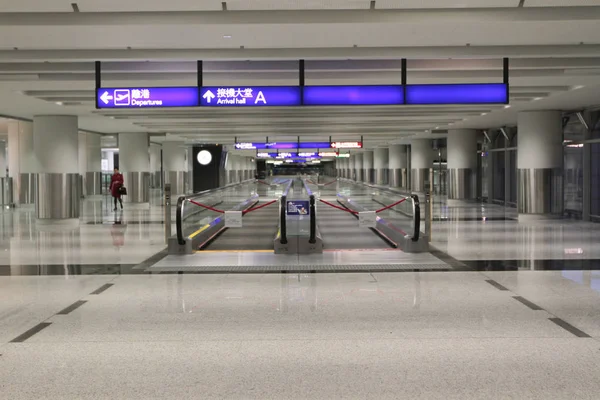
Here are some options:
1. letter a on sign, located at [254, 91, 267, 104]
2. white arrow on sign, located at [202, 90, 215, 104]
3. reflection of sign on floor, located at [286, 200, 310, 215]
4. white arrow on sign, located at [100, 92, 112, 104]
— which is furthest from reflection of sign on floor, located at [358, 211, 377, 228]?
white arrow on sign, located at [100, 92, 112, 104]

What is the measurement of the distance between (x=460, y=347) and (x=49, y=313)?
4789 millimetres

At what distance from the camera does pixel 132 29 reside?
903cm

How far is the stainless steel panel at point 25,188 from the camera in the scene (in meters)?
31.8

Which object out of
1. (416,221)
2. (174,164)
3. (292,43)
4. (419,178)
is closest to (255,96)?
(292,43)

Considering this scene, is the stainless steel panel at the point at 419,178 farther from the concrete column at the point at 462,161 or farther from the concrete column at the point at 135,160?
the concrete column at the point at 135,160

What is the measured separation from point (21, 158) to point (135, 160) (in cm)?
531

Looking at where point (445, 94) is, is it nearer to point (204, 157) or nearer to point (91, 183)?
point (91, 183)

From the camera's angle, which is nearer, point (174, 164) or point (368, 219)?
point (368, 219)

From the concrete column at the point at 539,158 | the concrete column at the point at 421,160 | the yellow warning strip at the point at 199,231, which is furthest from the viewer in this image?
the concrete column at the point at 421,160

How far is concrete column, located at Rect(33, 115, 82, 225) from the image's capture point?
20.3 meters

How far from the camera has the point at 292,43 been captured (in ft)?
32.9

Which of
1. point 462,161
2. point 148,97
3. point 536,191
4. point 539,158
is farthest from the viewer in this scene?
point 462,161

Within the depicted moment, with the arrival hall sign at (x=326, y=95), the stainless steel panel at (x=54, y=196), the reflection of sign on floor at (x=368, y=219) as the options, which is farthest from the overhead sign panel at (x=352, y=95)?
the stainless steel panel at (x=54, y=196)

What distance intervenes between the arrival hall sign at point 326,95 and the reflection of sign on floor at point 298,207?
11.0 ft
